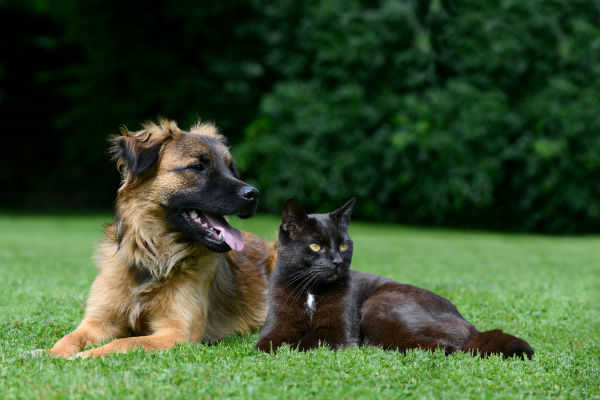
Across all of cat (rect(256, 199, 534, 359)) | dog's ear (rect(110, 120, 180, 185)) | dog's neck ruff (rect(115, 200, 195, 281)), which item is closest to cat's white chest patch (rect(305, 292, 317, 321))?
cat (rect(256, 199, 534, 359))

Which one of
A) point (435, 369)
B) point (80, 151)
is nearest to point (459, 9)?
point (80, 151)

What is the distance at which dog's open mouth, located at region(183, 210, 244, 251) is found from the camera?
5.02 metres

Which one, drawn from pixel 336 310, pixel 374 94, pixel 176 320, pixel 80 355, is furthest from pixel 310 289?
pixel 374 94

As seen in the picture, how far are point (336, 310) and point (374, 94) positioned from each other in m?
16.4

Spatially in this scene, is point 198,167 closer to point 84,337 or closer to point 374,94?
point 84,337

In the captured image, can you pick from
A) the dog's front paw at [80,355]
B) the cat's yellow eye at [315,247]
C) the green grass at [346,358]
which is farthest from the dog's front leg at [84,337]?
the cat's yellow eye at [315,247]

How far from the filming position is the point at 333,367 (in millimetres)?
4156

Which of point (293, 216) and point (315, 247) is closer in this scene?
point (315, 247)

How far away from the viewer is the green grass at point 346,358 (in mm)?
3717

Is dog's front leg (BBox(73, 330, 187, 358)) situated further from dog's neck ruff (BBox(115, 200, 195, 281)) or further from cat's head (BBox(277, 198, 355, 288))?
cat's head (BBox(277, 198, 355, 288))

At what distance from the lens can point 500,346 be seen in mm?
4555

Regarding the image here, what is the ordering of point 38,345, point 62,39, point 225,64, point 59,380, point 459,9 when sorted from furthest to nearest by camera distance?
point 62,39, point 225,64, point 459,9, point 38,345, point 59,380

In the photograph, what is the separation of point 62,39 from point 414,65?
45.9 feet

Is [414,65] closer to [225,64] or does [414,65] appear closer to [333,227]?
[225,64]
